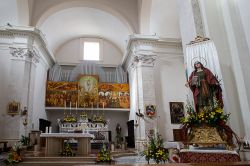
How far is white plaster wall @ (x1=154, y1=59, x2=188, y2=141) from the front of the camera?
43.2 feet

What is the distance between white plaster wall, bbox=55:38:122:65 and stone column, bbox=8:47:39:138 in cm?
→ 572

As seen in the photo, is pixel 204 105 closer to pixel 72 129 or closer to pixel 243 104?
pixel 243 104

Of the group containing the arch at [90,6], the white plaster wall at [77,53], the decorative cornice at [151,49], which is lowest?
the decorative cornice at [151,49]

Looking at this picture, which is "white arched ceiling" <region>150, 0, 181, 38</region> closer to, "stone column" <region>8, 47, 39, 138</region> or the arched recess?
the arched recess

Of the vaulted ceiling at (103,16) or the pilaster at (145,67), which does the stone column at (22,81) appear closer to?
the vaulted ceiling at (103,16)

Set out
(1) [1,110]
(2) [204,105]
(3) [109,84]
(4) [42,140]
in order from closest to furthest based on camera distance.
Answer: (2) [204,105], (1) [1,110], (4) [42,140], (3) [109,84]

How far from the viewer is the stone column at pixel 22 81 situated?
11758mm

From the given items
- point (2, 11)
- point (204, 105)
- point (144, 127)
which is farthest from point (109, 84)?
point (204, 105)

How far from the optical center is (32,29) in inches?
486

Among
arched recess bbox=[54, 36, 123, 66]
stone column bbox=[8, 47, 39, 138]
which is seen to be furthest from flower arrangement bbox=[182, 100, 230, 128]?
arched recess bbox=[54, 36, 123, 66]

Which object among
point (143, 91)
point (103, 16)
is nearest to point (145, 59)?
point (143, 91)

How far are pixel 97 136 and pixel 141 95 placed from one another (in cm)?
347

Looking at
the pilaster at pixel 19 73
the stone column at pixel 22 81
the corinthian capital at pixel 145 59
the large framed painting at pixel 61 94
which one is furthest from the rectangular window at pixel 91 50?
the stone column at pixel 22 81

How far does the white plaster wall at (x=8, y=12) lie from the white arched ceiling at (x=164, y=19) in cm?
800
